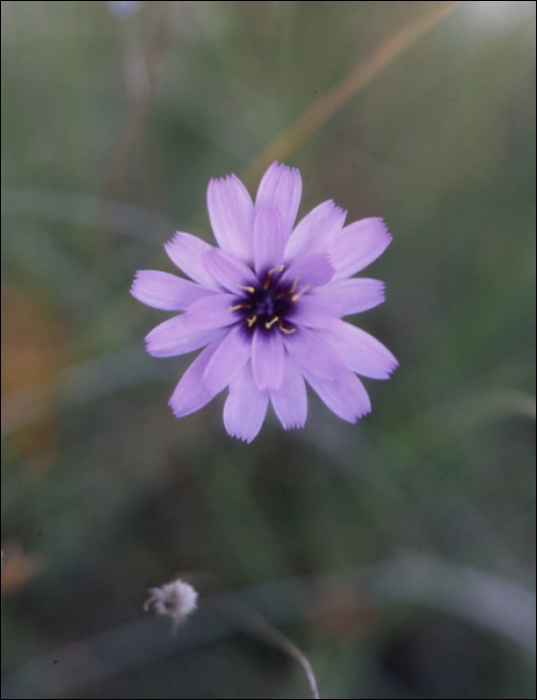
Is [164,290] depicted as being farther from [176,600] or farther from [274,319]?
[176,600]

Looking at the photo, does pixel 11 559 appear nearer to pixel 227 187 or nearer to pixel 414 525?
pixel 227 187

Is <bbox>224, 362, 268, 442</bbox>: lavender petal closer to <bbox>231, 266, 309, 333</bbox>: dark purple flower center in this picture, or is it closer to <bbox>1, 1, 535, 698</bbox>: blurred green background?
<bbox>231, 266, 309, 333</bbox>: dark purple flower center

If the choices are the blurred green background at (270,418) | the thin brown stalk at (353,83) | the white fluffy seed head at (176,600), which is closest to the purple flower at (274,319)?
the white fluffy seed head at (176,600)

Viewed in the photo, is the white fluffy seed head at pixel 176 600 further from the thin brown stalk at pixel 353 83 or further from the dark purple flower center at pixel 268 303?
the thin brown stalk at pixel 353 83

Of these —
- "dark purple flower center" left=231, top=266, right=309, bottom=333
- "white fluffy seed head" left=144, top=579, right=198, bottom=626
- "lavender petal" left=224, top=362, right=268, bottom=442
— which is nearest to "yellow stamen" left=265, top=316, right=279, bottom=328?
"dark purple flower center" left=231, top=266, right=309, bottom=333

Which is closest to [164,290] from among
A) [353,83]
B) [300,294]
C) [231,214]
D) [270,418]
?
[231,214]

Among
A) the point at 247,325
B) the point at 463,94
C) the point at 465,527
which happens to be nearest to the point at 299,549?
the point at 465,527
